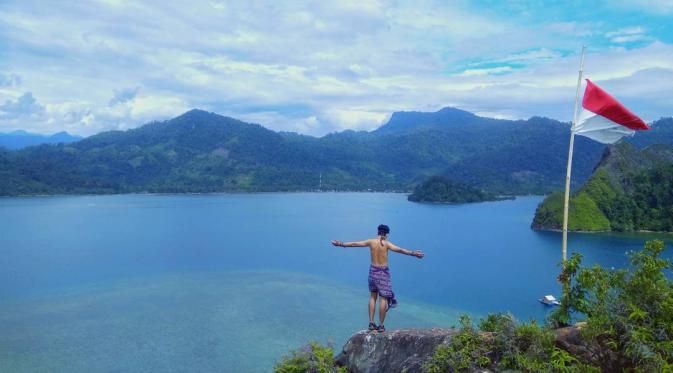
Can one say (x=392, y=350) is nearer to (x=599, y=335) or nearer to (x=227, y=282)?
(x=599, y=335)

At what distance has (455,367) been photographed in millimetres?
6980

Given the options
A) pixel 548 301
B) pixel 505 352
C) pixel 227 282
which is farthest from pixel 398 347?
pixel 227 282

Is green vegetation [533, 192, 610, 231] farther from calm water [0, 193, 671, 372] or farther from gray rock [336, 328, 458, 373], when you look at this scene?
gray rock [336, 328, 458, 373]

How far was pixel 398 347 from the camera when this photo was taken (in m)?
8.00

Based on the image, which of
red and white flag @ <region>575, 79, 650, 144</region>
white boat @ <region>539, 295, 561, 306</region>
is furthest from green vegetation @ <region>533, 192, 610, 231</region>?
red and white flag @ <region>575, 79, 650, 144</region>

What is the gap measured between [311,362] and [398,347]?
1832 mm

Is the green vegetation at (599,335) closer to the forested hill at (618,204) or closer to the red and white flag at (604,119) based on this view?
the red and white flag at (604,119)

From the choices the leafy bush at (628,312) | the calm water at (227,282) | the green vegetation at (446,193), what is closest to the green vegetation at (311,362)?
the leafy bush at (628,312)

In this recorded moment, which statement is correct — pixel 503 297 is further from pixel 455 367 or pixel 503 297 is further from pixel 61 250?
pixel 61 250

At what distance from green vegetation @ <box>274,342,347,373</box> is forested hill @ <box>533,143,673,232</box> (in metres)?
84.0

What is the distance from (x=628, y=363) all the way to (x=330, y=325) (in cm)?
3121

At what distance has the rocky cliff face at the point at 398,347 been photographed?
287 inches

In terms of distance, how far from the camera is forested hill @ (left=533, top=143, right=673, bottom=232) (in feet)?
281

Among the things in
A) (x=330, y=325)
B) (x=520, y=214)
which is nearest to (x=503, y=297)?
(x=330, y=325)
